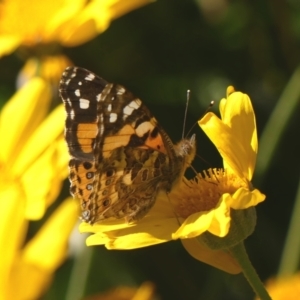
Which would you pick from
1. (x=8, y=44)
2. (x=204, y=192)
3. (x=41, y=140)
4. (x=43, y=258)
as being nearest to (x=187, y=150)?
(x=204, y=192)

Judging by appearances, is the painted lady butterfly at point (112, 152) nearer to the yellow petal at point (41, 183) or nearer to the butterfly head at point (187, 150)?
the butterfly head at point (187, 150)

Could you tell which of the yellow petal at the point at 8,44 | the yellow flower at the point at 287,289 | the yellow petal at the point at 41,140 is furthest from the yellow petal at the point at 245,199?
the yellow petal at the point at 8,44

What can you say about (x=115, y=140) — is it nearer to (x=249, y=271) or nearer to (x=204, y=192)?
(x=204, y=192)

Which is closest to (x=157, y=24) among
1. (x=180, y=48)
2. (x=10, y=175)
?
(x=180, y=48)

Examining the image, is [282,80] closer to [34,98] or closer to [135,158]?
[34,98]

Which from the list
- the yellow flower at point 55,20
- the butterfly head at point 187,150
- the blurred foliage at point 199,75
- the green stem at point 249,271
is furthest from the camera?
the blurred foliage at point 199,75

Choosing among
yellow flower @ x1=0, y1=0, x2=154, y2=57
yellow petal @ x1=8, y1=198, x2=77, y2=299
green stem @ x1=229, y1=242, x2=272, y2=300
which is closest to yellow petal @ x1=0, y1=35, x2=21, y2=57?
yellow flower @ x1=0, y1=0, x2=154, y2=57
